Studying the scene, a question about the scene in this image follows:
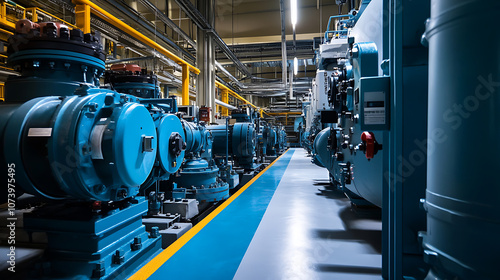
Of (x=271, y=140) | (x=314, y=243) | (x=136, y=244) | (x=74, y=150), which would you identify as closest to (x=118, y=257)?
(x=136, y=244)

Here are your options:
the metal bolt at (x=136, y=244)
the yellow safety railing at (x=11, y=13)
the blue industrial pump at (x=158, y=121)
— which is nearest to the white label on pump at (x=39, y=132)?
the blue industrial pump at (x=158, y=121)

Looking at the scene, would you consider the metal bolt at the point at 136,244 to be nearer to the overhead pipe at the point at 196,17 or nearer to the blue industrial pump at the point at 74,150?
the blue industrial pump at the point at 74,150

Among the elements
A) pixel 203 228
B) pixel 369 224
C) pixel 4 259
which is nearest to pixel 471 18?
pixel 369 224

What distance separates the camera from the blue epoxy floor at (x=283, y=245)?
1663 millimetres

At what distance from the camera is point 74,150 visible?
57.5 inches

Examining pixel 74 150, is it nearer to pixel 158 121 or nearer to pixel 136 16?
pixel 158 121

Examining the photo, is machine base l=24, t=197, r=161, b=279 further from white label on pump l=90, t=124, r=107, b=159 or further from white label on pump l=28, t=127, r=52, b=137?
white label on pump l=28, t=127, r=52, b=137

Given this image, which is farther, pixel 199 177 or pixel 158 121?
pixel 199 177

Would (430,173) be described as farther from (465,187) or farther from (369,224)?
(369,224)

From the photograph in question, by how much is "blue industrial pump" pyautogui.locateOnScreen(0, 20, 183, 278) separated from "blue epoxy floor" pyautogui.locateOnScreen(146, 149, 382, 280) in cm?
46

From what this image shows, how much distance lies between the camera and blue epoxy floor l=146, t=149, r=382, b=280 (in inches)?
65.5

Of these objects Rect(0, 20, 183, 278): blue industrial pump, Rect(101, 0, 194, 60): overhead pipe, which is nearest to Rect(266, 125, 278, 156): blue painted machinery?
Rect(101, 0, 194, 60): overhead pipe

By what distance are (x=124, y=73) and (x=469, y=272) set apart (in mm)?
3583

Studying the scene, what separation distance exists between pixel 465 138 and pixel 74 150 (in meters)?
1.76
